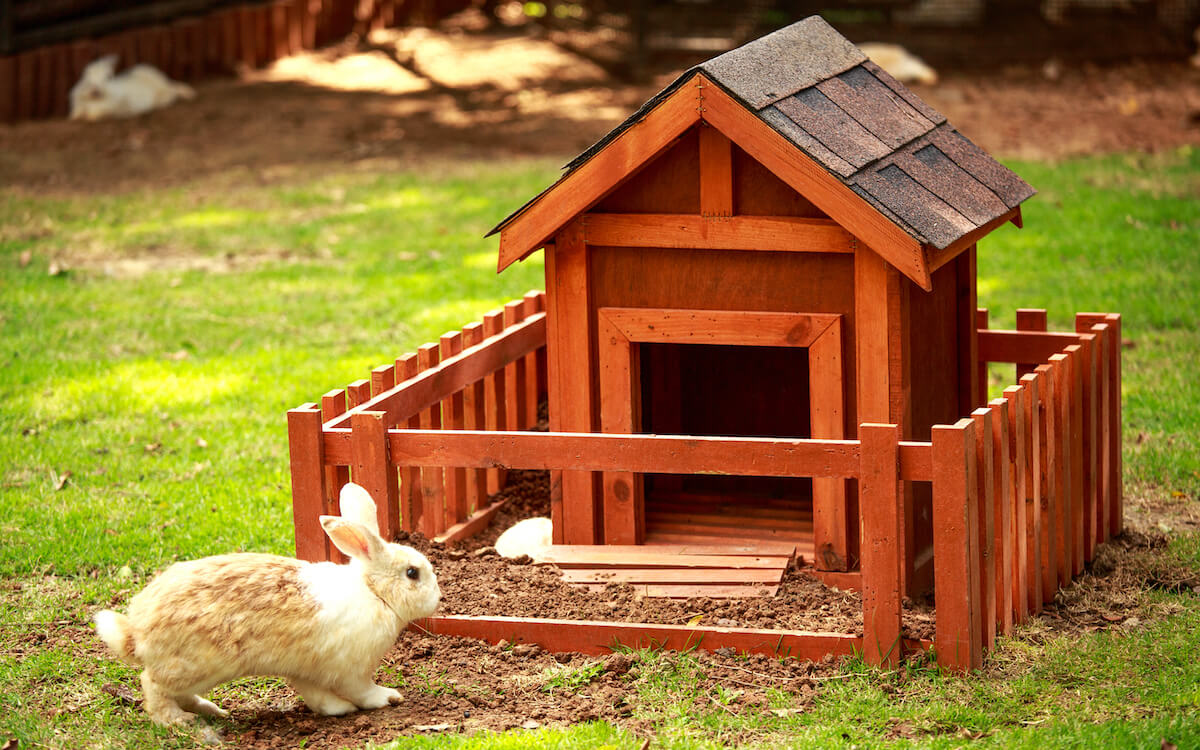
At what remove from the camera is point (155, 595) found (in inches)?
156

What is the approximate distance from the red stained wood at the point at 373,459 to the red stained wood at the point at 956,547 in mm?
1782

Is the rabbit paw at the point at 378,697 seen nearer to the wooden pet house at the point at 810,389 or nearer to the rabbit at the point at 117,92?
the wooden pet house at the point at 810,389

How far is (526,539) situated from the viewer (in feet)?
18.1

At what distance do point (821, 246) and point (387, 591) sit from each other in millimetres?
1933

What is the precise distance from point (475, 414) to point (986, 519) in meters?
2.29

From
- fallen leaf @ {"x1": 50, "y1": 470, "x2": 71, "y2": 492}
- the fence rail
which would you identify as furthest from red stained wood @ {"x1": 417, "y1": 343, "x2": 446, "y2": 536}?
fallen leaf @ {"x1": 50, "y1": 470, "x2": 71, "y2": 492}

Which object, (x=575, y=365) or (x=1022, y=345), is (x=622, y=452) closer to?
(x=575, y=365)

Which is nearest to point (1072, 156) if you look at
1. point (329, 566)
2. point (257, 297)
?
point (257, 297)

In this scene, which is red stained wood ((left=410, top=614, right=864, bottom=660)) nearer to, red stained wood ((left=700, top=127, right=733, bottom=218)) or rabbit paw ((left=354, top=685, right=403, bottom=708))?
rabbit paw ((left=354, top=685, right=403, bottom=708))

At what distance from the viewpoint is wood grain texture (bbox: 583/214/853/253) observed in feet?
15.9

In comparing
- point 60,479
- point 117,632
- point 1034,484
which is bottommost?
point 117,632

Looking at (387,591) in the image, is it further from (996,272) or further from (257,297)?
(996,272)

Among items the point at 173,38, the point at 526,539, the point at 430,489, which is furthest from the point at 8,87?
the point at 526,539

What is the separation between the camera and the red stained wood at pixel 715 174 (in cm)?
489
